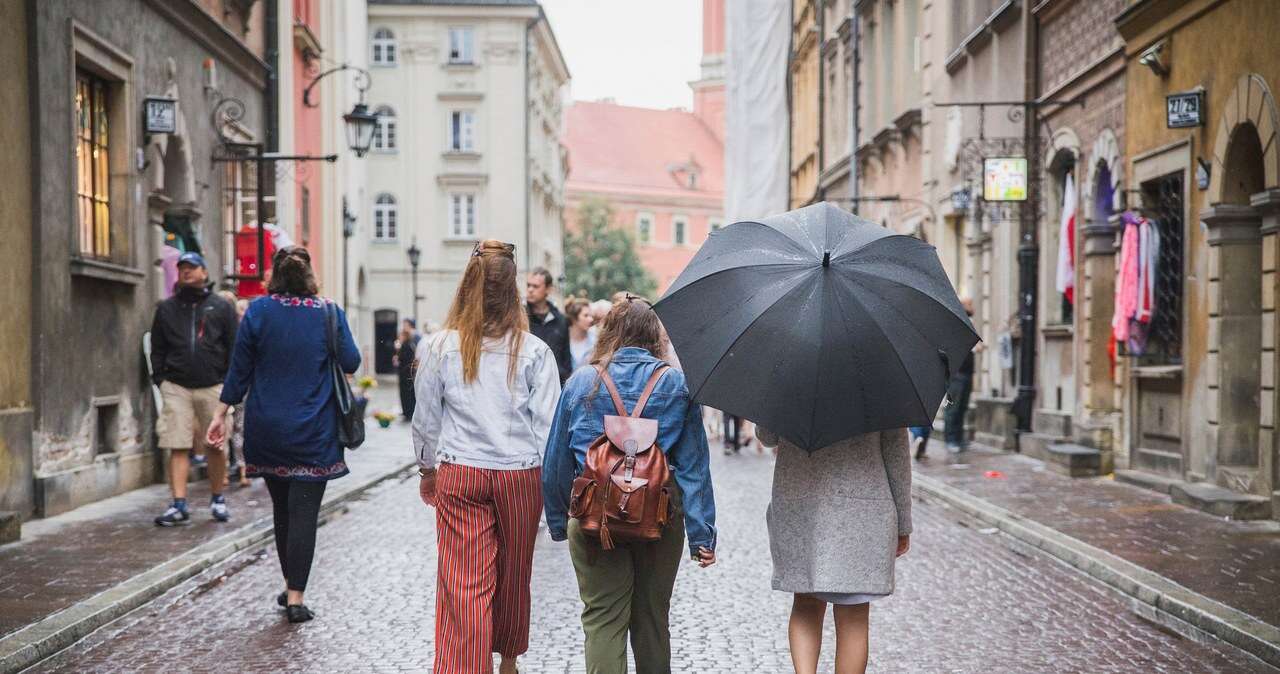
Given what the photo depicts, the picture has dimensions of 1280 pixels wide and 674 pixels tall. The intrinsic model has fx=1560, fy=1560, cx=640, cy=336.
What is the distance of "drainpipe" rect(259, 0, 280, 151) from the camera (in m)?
20.5

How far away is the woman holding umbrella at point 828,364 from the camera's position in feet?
16.5

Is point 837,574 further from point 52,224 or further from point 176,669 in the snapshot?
point 52,224

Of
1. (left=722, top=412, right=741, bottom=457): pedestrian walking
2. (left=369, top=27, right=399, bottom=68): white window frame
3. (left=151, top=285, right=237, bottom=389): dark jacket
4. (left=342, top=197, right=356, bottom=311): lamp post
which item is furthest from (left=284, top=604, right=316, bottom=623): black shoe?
(left=369, top=27, right=399, bottom=68): white window frame

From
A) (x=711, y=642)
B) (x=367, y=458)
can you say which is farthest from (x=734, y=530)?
(x=367, y=458)

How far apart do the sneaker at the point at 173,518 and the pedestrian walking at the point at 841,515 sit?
7044 mm

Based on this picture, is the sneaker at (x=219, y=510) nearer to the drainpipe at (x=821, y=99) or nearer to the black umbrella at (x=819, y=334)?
the black umbrella at (x=819, y=334)

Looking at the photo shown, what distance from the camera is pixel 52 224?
12289 millimetres

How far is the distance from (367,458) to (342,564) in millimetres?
9134

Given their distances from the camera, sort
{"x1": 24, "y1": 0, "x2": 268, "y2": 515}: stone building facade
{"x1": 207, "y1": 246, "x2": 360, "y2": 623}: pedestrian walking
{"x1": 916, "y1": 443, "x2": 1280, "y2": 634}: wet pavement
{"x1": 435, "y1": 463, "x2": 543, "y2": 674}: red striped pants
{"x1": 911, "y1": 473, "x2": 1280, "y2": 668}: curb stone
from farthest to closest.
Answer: {"x1": 24, "y1": 0, "x2": 268, "y2": 515}: stone building facade < {"x1": 916, "y1": 443, "x2": 1280, "y2": 634}: wet pavement < {"x1": 207, "y1": 246, "x2": 360, "y2": 623}: pedestrian walking < {"x1": 911, "y1": 473, "x2": 1280, "y2": 668}: curb stone < {"x1": 435, "y1": 463, "x2": 543, "y2": 674}: red striped pants

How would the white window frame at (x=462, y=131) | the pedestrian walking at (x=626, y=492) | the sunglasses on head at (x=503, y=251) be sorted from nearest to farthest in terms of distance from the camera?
1. the pedestrian walking at (x=626, y=492)
2. the sunglasses on head at (x=503, y=251)
3. the white window frame at (x=462, y=131)

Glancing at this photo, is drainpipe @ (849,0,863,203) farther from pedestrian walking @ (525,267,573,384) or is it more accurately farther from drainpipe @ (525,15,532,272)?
drainpipe @ (525,15,532,272)

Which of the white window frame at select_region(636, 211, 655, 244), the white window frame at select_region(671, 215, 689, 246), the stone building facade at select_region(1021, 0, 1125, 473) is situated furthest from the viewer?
the white window frame at select_region(671, 215, 689, 246)

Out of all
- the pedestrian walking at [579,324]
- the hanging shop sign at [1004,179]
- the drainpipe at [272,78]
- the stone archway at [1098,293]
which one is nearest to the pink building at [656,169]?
the drainpipe at [272,78]

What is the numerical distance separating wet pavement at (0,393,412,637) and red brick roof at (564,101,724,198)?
7751 cm
